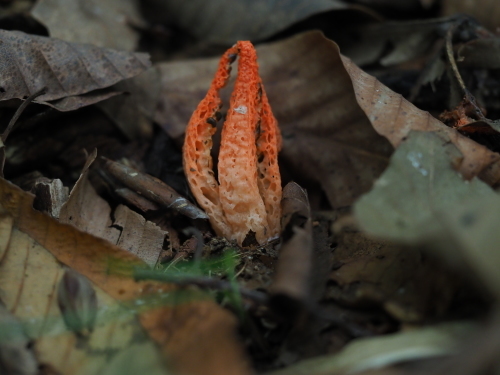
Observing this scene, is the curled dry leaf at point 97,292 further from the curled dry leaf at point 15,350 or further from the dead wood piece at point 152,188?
the dead wood piece at point 152,188

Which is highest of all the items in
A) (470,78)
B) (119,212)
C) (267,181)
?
(470,78)

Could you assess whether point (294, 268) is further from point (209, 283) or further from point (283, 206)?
point (283, 206)

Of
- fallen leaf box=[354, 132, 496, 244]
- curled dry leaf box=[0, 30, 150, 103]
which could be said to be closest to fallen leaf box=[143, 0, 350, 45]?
curled dry leaf box=[0, 30, 150, 103]

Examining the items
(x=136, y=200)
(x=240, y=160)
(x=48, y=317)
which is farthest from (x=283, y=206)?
(x=48, y=317)

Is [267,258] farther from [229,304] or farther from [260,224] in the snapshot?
[229,304]

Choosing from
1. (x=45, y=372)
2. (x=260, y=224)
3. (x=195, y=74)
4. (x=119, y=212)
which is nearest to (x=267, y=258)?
(x=260, y=224)
